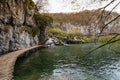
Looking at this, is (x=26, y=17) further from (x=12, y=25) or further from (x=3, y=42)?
(x=3, y=42)

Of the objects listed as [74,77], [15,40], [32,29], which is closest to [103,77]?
[74,77]

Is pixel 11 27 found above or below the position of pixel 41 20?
below

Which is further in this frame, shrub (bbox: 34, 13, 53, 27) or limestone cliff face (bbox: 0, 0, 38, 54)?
shrub (bbox: 34, 13, 53, 27)

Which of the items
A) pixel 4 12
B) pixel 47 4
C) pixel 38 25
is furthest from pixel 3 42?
pixel 47 4

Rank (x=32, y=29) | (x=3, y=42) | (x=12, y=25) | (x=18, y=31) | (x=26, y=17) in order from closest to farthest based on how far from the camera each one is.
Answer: (x=3, y=42) → (x=12, y=25) → (x=18, y=31) → (x=26, y=17) → (x=32, y=29)

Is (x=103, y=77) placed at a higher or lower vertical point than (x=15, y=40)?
lower

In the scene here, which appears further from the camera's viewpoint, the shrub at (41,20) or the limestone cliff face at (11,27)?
the shrub at (41,20)

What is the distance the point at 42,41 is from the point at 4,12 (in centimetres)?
2476

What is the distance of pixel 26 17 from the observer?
3656cm

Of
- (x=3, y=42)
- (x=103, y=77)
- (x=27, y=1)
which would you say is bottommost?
(x=103, y=77)

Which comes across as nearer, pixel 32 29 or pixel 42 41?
pixel 32 29

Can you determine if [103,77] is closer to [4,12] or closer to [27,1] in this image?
[4,12]

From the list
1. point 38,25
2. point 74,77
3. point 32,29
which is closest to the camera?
point 74,77

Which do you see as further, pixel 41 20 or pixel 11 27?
pixel 41 20
